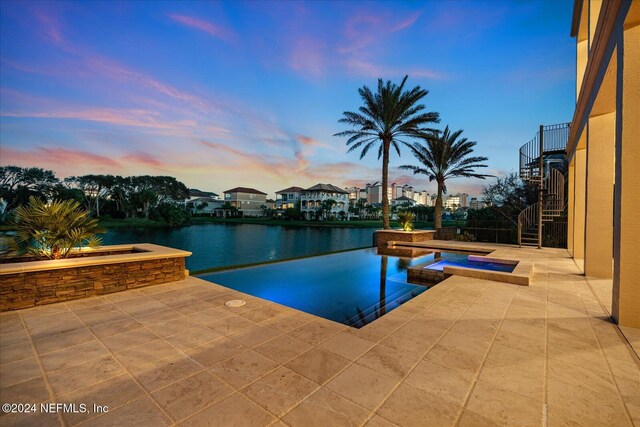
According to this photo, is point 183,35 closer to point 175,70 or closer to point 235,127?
point 175,70

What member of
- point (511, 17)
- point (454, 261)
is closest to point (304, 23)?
point (511, 17)

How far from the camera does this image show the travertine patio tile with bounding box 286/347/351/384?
2.39 m

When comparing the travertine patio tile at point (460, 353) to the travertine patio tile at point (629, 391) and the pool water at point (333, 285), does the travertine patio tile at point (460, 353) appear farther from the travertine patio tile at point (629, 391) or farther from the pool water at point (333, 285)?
the pool water at point (333, 285)

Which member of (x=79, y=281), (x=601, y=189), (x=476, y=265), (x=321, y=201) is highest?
(x=321, y=201)

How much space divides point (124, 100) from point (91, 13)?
627 cm

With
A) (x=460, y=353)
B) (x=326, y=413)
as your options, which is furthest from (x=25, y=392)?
(x=460, y=353)

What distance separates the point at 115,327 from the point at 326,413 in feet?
11.0

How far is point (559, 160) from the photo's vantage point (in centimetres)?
1908

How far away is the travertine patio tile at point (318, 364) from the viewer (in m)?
2.39

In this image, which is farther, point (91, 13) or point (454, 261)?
point (454, 261)

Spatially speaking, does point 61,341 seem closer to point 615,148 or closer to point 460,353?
point 460,353

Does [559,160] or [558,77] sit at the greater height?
[558,77]

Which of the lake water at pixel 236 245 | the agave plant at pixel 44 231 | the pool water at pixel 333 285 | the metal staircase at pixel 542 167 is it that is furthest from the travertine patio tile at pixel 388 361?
the metal staircase at pixel 542 167

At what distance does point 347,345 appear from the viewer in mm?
2980
